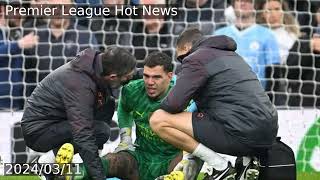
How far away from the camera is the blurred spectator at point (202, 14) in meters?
10.4

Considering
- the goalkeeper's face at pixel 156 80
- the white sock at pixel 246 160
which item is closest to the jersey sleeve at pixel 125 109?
the goalkeeper's face at pixel 156 80

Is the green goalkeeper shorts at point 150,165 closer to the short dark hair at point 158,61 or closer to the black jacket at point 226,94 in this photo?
the short dark hair at point 158,61

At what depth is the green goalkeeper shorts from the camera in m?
7.51

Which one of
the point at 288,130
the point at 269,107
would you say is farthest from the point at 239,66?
the point at 288,130

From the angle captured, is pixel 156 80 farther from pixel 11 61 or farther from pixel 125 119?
pixel 11 61

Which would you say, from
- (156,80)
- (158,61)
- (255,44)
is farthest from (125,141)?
(255,44)

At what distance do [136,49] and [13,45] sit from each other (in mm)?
1350

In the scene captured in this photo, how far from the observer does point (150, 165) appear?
7.53 m

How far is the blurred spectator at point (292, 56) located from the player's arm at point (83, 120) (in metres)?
3.95

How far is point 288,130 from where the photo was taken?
9891mm

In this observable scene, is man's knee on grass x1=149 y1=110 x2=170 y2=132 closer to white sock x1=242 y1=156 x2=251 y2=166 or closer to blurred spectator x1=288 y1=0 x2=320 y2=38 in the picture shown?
white sock x1=242 y1=156 x2=251 y2=166

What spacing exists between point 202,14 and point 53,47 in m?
1.72

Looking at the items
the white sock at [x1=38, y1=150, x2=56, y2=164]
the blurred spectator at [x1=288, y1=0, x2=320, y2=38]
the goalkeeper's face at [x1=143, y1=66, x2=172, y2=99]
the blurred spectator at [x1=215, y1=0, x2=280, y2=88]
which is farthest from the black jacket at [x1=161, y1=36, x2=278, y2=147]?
the blurred spectator at [x1=288, y1=0, x2=320, y2=38]

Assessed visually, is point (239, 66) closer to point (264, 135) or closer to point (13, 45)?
point (264, 135)
